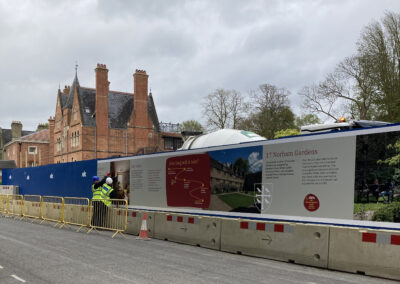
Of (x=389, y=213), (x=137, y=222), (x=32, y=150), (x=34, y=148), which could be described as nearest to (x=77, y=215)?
(x=137, y=222)

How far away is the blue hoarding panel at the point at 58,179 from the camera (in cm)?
2146

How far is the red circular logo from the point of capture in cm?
991

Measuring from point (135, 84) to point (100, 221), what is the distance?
43359 millimetres

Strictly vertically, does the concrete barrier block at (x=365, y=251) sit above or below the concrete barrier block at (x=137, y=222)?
above

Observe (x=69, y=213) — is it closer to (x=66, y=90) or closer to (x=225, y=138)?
(x=225, y=138)

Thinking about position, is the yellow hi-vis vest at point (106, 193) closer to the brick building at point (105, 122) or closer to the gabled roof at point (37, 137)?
the brick building at point (105, 122)

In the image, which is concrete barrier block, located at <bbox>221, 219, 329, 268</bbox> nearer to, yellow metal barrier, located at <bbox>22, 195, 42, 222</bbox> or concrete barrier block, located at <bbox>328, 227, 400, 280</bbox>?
concrete barrier block, located at <bbox>328, 227, 400, 280</bbox>

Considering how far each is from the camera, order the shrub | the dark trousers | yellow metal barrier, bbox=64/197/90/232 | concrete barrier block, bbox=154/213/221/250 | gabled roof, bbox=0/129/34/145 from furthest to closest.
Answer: gabled roof, bbox=0/129/34/145, yellow metal barrier, bbox=64/197/90/232, the dark trousers, concrete barrier block, bbox=154/213/221/250, the shrub

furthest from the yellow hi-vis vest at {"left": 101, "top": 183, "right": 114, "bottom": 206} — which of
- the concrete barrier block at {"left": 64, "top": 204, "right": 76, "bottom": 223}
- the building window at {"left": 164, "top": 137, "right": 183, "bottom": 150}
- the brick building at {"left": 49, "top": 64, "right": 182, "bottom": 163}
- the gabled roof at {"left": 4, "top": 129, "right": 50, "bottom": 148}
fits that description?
the gabled roof at {"left": 4, "top": 129, "right": 50, "bottom": 148}

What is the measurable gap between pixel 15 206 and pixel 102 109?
3455 cm

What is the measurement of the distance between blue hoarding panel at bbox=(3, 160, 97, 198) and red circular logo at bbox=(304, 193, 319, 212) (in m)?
12.9

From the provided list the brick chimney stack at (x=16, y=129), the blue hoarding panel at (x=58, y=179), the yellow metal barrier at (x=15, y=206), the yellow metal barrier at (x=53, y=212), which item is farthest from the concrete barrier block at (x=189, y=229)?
the brick chimney stack at (x=16, y=129)

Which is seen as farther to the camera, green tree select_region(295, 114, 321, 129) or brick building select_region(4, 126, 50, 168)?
brick building select_region(4, 126, 50, 168)

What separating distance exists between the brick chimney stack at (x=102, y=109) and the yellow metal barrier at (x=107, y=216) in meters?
41.1
